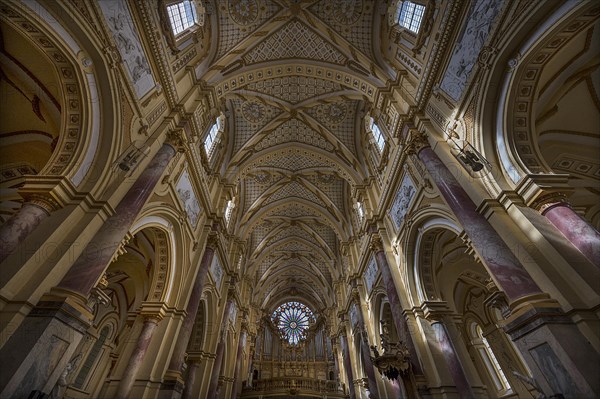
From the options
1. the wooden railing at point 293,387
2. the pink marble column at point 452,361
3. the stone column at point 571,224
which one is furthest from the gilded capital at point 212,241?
the wooden railing at point 293,387

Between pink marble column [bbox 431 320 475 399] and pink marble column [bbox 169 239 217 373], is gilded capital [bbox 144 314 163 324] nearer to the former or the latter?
pink marble column [bbox 169 239 217 373]

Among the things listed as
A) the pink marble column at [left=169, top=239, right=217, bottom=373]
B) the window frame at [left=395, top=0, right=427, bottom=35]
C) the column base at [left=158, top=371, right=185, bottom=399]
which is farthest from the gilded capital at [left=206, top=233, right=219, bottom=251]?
the window frame at [left=395, top=0, right=427, bottom=35]

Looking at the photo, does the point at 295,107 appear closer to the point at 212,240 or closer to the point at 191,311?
the point at 212,240

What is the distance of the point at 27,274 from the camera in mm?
4445

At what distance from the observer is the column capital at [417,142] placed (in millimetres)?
8586

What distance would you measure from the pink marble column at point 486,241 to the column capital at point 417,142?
68cm

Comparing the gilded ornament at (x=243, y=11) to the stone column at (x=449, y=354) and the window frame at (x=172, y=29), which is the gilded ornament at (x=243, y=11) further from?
the stone column at (x=449, y=354)

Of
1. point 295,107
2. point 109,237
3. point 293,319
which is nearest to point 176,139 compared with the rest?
point 109,237

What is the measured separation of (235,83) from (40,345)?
11045mm

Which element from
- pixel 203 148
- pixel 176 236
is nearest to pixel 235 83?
pixel 203 148

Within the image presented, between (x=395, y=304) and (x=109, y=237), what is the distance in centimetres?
898

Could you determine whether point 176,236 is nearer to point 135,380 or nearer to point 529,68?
point 135,380

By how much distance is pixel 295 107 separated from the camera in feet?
49.1

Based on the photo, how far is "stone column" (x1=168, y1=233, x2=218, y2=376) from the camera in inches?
331
